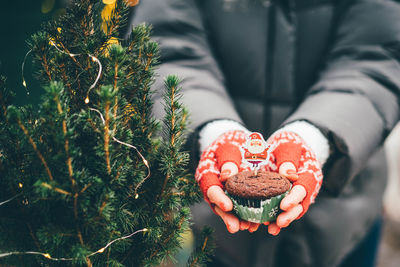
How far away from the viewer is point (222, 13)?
1.92m

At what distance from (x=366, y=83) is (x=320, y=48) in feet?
1.17

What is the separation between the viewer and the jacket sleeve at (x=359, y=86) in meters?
1.55

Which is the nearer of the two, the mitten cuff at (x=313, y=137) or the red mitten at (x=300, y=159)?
the red mitten at (x=300, y=159)

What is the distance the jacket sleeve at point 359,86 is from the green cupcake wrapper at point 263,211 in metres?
0.45

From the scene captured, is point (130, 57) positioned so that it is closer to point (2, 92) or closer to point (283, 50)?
point (2, 92)

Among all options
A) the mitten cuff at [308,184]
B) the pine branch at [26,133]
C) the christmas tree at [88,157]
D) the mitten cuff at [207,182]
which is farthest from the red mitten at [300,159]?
the pine branch at [26,133]

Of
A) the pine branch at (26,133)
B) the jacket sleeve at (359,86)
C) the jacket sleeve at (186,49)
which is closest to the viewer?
the pine branch at (26,133)

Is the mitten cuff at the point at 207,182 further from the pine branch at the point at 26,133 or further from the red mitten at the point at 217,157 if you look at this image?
the pine branch at the point at 26,133

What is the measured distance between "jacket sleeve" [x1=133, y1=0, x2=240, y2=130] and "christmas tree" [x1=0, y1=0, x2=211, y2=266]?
68 cm

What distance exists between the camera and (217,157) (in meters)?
1.35

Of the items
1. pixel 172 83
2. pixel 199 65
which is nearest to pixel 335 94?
pixel 199 65

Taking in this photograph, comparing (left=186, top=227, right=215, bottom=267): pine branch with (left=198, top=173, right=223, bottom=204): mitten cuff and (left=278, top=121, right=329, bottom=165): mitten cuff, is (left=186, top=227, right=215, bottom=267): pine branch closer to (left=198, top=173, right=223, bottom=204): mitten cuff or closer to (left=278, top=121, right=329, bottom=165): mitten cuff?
(left=198, top=173, right=223, bottom=204): mitten cuff

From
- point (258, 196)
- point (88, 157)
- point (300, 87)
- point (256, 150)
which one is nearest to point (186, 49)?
point (300, 87)

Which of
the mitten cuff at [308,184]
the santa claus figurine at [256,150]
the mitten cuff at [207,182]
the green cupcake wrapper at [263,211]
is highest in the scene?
the santa claus figurine at [256,150]
